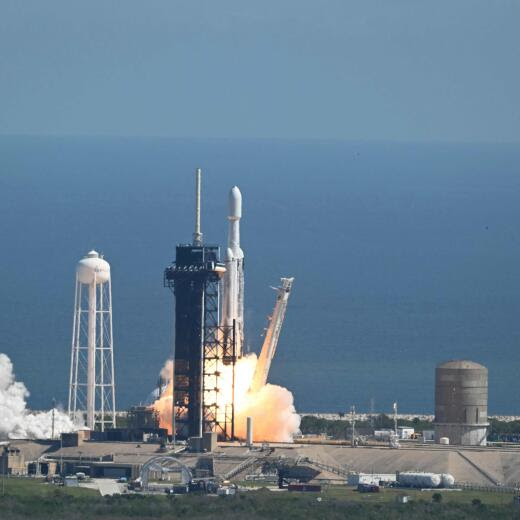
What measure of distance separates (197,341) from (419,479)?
53.4 ft

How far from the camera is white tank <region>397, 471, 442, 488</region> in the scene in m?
123

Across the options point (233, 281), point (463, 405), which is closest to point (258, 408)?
point (233, 281)

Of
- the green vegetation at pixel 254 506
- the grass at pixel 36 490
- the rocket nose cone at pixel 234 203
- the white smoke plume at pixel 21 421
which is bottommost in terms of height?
the green vegetation at pixel 254 506

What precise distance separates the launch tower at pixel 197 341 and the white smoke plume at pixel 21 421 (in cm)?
867

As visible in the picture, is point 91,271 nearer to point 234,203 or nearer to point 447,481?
point 234,203

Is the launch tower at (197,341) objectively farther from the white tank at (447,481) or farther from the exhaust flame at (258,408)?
the white tank at (447,481)

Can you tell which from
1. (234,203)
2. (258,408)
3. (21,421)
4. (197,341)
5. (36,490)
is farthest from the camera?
(21,421)

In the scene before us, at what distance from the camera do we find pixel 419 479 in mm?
123688

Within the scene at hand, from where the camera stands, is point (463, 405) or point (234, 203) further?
point (463, 405)

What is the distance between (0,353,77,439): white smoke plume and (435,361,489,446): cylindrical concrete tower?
1957 cm

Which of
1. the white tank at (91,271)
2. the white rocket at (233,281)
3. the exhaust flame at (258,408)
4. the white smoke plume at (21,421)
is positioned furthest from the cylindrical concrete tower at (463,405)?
the white smoke plume at (21,421)

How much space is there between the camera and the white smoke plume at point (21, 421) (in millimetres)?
141625

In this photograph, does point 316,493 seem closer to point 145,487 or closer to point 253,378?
point 145,487

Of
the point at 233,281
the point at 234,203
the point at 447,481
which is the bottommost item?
the point at 447,481
